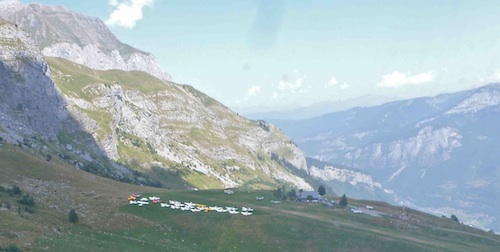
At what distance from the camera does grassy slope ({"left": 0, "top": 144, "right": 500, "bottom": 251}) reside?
75.2 metres

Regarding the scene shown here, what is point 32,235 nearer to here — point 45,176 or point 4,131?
point 45,176

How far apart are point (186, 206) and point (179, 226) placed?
14299mm

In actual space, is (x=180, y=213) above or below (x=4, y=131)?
below

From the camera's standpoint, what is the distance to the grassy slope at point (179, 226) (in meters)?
75.2

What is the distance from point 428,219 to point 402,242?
142ft

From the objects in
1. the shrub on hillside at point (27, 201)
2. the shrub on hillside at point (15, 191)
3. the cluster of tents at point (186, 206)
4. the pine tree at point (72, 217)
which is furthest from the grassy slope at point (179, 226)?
the shrub on hillside at point (15, 191)

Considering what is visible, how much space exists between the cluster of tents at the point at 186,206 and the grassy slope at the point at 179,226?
2.82 metres

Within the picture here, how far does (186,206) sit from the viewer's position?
11231 cm

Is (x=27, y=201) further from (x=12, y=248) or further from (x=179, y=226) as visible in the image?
(x=179, y=226)

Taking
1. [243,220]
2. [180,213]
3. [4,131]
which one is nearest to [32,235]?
[180,213]

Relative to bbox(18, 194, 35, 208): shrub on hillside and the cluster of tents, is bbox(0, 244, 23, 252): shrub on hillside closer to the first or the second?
bbox(18, 194, 35, 208): shrub on hillside

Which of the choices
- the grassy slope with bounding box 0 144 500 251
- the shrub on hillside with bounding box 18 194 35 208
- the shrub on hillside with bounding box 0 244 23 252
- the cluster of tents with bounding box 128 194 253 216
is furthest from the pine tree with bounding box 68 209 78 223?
the cluster of tents with bounding box 128 194 253 216

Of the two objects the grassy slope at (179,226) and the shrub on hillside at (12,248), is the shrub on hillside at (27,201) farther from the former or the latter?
the shrub on hillside at (12,248)

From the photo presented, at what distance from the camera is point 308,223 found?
108 meters
